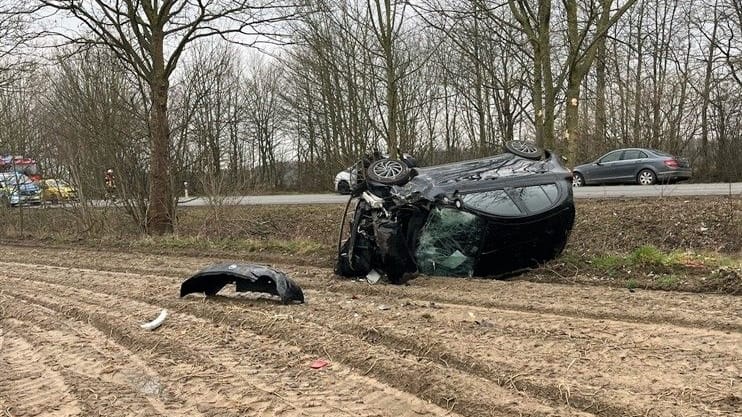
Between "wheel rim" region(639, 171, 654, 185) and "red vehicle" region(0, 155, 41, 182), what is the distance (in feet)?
59.6

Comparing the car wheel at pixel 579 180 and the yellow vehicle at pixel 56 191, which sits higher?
Answer: the yellow vehicle at pixel 56 191

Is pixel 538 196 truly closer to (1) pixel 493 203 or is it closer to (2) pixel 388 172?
(1) pixel 493 203

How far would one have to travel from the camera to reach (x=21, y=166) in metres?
17.6

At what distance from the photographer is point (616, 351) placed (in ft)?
14.4

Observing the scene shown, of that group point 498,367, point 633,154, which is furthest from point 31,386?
point 633,154

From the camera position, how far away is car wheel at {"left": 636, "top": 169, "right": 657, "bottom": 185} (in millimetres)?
20414

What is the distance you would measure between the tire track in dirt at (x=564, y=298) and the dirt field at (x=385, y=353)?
1.0 inches

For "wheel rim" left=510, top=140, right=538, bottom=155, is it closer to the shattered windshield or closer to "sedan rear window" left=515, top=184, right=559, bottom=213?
"sedan rear window" left=515, top=184, right=559, bottom=213

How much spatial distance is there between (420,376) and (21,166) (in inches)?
671

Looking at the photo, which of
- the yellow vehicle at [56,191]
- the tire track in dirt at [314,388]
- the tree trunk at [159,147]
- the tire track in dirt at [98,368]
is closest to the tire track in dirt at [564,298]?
the tire track in dirt at [314,388]

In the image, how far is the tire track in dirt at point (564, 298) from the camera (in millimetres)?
5316

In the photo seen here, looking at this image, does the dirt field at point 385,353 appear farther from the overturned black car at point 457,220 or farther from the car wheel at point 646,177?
the car wheel at point 646,177

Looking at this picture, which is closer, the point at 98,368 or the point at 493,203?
the point at 98,368

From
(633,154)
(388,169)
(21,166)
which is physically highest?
(21,166)
